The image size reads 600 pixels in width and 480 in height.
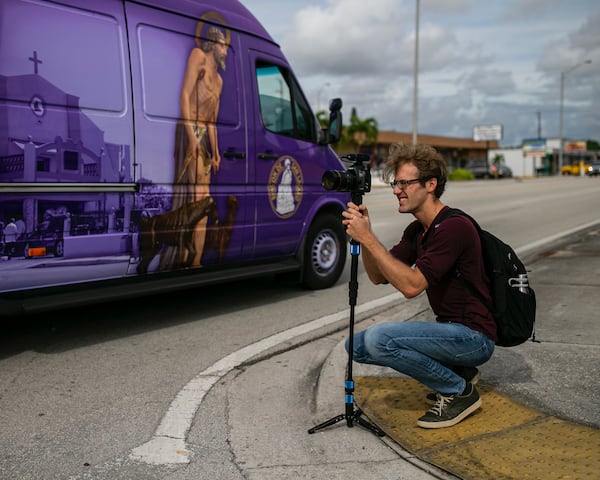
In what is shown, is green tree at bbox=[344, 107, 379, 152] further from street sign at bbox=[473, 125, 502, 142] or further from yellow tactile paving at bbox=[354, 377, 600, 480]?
yellow tactile paving at bbox=[354, 377, 600, 480]

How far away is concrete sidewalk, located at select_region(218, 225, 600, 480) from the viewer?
2992 millimetres

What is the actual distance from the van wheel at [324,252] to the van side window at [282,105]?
0.89 metres

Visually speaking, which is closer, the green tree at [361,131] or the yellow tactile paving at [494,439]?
the yellow tactile paving at [494,439]

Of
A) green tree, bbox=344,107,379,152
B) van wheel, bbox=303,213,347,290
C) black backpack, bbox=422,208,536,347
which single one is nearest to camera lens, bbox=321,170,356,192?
black backpack, bbox=422,208,536,347

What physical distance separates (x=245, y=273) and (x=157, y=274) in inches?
36.9

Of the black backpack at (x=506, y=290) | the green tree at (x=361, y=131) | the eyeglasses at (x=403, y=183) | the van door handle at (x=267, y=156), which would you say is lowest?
the black backpack at (x=506, y=290)

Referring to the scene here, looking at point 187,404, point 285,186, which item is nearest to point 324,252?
point 285,186

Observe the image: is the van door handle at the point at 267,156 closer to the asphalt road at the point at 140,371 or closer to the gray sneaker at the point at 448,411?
the asphalt road at the point at 140,371

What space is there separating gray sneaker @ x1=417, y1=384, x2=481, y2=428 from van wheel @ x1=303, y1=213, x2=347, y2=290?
3430mm

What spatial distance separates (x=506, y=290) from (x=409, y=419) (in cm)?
85

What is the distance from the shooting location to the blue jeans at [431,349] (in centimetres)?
330

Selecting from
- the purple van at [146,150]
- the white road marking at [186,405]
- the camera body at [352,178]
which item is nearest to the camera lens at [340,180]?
the camera body at [352,178]

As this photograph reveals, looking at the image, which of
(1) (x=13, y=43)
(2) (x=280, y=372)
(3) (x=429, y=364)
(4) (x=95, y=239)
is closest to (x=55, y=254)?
(4) (x=95, y=239)

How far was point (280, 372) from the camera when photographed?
4387mm
